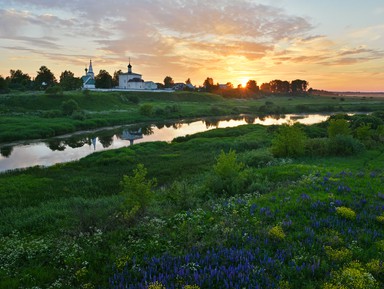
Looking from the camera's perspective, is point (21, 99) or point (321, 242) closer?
point (321, 242)

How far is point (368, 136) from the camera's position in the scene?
3219 centimetres

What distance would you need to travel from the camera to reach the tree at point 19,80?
121m

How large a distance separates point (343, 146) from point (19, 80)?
136538 millimetres

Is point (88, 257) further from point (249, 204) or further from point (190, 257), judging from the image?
point (249, 204)

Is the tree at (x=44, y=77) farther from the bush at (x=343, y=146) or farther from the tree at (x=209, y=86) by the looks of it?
the bush at (x=343, y=146)

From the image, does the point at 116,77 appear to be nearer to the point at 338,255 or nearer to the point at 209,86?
the point at 209,86

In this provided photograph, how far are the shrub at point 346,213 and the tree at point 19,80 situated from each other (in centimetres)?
13053

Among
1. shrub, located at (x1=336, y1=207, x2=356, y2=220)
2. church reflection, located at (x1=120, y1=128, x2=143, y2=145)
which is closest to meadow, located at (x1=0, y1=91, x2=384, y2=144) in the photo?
church reflection, located at (x1=120, y1=128, x2=143, y2=145)

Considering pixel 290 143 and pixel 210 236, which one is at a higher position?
pixel 290 143

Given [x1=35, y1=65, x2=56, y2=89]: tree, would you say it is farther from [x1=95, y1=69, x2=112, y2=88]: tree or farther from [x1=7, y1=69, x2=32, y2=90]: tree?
[x1=95, y1=69, x2=112, y2=88]: tree

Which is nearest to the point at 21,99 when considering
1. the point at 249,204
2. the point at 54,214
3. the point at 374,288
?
the point at 54,214

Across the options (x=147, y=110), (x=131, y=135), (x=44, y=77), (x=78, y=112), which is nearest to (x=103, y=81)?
(x=44, y=77)

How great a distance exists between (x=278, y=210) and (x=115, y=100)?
99605mm

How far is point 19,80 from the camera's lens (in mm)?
130000
